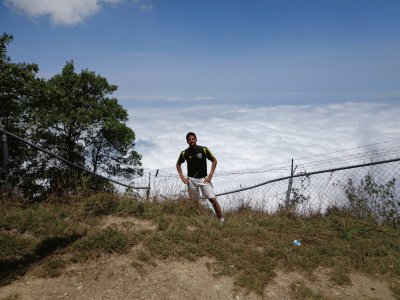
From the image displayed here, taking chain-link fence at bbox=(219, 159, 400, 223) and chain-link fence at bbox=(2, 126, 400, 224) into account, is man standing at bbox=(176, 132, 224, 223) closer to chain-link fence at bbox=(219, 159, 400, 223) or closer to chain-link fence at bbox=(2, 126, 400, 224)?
chain-link fence at bbox=(2, 126, 400, 224)

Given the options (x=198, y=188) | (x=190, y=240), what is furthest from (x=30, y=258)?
(x=198, y=188)

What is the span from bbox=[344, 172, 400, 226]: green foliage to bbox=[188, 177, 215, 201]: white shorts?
3.35 meters

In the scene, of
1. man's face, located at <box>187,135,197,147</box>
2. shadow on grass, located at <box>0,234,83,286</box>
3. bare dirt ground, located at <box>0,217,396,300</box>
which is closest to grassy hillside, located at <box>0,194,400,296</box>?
shadow on grass, located at <box>0,234,83,286</box>

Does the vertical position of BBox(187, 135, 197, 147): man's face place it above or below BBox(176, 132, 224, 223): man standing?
above

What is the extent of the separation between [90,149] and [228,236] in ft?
47.2

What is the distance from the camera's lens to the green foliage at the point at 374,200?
701cm

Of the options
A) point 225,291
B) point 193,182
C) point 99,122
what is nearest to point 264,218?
point 193,182

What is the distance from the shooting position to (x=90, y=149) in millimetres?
18297

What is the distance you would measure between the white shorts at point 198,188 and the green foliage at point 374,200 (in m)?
3.35

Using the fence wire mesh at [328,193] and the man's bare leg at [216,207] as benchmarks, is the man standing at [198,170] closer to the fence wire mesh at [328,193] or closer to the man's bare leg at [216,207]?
the man's bare leg at [216,207]

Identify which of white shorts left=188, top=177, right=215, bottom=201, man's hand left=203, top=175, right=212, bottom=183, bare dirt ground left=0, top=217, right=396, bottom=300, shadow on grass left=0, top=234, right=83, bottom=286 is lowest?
bare dirt ground left=0, top=217, right=396, bottom=300

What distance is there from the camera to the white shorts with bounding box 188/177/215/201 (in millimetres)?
6546

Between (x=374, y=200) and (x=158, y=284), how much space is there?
→ 546 cm

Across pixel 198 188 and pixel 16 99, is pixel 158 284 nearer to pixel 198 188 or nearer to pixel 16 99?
pixel 198 188
